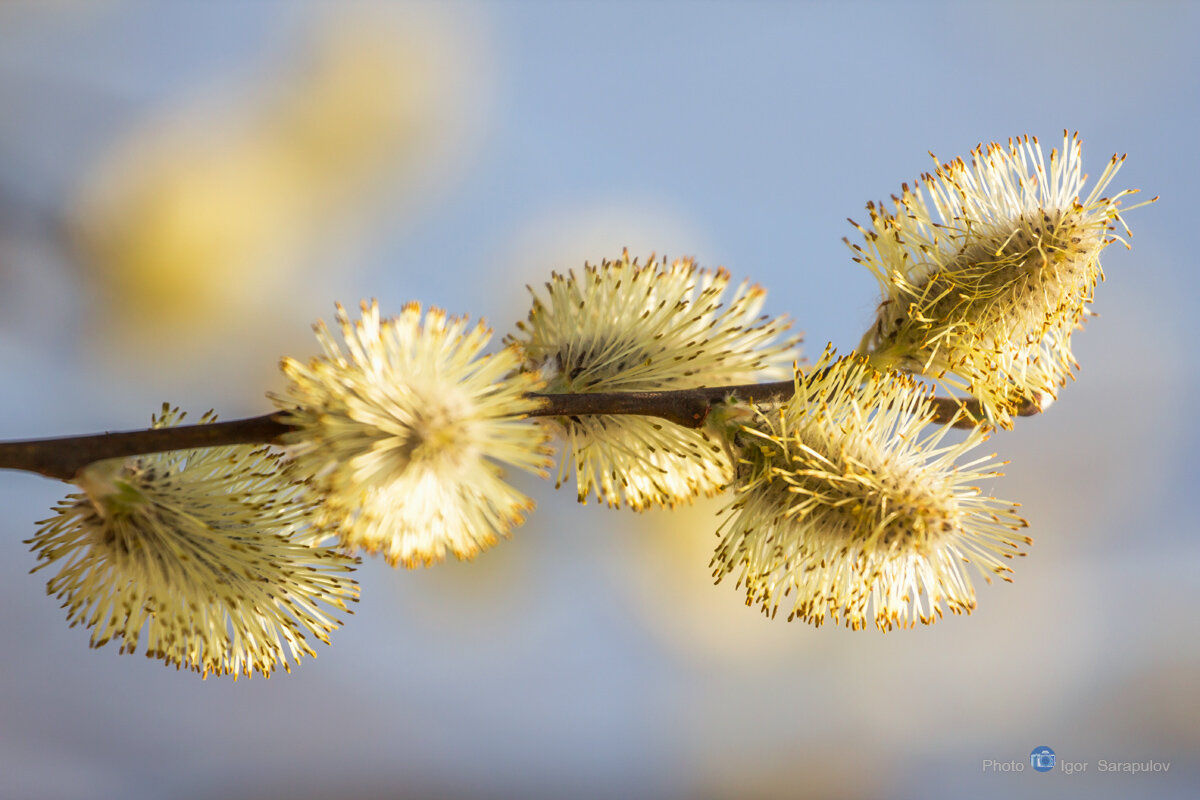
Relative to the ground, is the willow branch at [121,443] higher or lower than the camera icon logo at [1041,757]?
lower

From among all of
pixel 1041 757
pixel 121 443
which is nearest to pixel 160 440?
pixel 121 443

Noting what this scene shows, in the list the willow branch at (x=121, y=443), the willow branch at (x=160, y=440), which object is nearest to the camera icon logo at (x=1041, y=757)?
the willow branch at (x=160, y=440)

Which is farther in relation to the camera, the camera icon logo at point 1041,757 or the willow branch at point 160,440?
the camera icon logo at point 1041,757

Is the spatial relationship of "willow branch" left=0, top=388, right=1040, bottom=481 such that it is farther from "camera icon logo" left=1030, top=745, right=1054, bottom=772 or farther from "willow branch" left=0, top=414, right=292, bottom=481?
"camera icon logo" left=1030, top=745, right=1054, bottom=772

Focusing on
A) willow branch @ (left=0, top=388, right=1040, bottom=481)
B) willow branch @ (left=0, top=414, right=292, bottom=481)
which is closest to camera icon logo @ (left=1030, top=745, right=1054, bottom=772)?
willow branch @ (left=0, top=388, right=1040, bottom=481)

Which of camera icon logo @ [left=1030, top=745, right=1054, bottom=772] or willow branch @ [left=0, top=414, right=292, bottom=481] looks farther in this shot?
camera icon logo @ [left=1030, top=745, right=1054, bottom=772]

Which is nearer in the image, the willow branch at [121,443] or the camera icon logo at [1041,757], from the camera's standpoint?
the willow branch at [121,443]

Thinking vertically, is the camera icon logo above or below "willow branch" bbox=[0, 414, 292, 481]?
above

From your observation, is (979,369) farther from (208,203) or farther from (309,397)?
(208,203)

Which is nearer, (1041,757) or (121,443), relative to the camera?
(121,443)

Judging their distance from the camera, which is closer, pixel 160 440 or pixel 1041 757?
pixel 160 440

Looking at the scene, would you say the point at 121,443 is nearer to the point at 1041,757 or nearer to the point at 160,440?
the point at 160,440

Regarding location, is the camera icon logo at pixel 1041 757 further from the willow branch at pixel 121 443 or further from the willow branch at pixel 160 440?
the willow branch at pixel 121 443
